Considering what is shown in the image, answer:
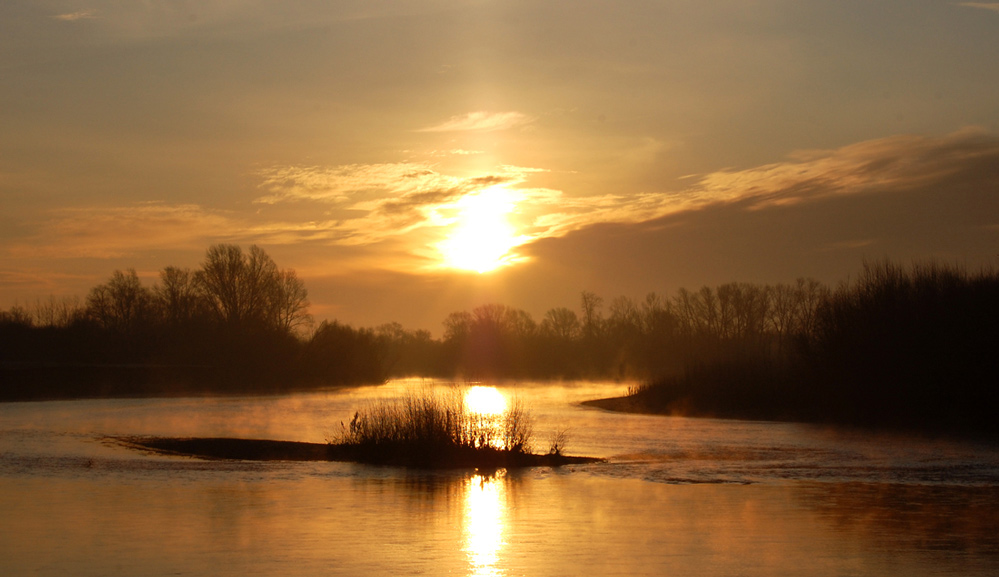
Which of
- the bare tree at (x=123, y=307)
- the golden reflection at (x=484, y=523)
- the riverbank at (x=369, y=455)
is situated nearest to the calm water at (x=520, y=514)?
the golden reflection at (x=484, y=523)

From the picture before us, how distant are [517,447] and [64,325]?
93.7 m

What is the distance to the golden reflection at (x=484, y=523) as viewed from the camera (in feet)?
41.7

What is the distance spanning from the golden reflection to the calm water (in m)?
0.05

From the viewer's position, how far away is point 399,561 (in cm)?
1285

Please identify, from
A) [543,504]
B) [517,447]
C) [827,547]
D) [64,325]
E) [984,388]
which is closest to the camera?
[827,547]

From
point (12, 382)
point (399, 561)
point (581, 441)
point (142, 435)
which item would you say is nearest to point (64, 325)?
point (12, 382)

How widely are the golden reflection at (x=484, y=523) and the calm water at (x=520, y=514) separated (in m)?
0.05

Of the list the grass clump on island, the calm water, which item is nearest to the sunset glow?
the grass clump on island

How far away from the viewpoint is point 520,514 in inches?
682

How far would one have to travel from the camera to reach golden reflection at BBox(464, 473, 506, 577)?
12719 mm

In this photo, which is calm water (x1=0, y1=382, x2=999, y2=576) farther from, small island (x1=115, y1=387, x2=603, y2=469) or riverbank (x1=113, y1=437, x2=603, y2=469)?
small island (x1=115, y1=387, x2=603, y2=469)

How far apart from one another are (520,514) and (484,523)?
4.27 feet

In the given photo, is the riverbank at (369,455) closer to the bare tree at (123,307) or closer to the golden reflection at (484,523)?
the golden reflection at (484,523)

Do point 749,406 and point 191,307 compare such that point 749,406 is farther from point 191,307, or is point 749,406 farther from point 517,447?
point 191,307
